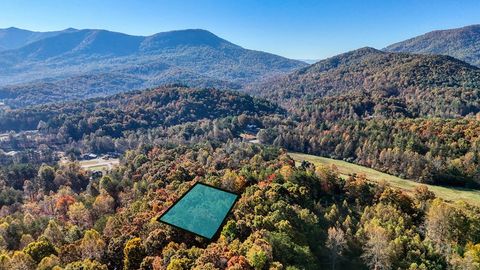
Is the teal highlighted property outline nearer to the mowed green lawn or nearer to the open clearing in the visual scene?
the mowed green lawn

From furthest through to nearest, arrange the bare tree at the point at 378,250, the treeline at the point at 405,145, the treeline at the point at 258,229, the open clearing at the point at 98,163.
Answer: the open clearing at the point at 98,163 → the treeline at the point at 405,145 → the bare tree at the point at 378,250 → the treeline at the point at 258,229

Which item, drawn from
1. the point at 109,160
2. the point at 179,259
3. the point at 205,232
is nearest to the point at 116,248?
the point at 179,259

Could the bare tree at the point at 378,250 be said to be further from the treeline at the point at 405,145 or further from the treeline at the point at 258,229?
the treeline at the point at 405,145

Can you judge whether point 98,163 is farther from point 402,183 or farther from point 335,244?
point 335,244

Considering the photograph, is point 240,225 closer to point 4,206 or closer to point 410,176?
point 4,206

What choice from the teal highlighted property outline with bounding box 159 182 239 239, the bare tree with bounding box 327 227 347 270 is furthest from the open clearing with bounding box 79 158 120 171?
the teal highlighted property outline with bounding box 159 182 239 239

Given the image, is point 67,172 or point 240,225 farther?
point 67,172

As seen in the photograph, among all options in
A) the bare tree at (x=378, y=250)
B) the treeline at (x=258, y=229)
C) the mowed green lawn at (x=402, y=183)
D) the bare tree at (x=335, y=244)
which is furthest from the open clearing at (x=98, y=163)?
the bare tree at (x=378, y=250)
